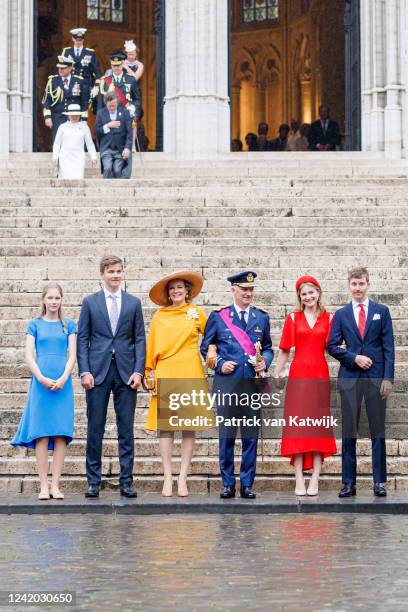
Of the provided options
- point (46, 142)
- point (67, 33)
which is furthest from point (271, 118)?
point (46, 142)

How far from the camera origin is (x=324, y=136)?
29.1 meters

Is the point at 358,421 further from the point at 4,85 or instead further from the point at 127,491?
the point at 4,85

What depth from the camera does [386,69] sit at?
2602cm

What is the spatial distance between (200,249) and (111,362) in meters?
5.05

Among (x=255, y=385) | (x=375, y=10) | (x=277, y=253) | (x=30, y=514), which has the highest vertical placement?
(x=375, y=10)

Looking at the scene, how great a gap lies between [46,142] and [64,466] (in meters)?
26.0

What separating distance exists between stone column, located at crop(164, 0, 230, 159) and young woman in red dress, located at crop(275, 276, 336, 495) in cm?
1386

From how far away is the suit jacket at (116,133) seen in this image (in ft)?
67.4

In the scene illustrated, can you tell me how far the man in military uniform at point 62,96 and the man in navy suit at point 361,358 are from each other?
11502mm

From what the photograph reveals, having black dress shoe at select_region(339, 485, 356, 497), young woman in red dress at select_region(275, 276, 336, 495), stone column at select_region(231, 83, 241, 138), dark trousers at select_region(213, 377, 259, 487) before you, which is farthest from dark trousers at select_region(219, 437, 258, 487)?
stone column at select_region(231, 83, 241, 138)

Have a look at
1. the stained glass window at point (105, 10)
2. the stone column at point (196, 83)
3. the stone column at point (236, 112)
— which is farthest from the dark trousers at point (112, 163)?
the stone column at point (236, 112)

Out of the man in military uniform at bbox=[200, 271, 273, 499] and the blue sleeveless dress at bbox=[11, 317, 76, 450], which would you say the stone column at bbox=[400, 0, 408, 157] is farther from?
the blue sleeveless dress at bbox=[11, 317, 76, 450]

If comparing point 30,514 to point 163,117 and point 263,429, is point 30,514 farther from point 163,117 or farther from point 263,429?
point 163,117

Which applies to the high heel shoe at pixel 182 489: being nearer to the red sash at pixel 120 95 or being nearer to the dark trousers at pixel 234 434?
the dark trousers at pixel 234 434
